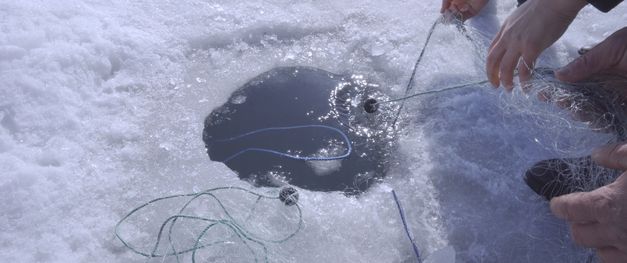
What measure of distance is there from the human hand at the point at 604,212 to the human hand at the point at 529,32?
325 mm

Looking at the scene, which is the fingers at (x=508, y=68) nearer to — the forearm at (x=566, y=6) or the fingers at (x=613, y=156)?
the forearm at (x=566, y=6)

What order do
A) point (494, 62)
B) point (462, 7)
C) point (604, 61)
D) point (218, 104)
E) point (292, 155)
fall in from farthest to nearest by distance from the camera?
point (462, 7) → point (218, 104) → point (292, 155) → point (494, 62) → point (604, 61)

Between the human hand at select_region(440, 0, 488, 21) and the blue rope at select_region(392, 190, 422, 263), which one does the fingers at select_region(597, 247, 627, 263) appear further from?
the human hand at select_region(440, 0, 488, 21)

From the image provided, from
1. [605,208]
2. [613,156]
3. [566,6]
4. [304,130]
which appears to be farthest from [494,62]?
[304,130]

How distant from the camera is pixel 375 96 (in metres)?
1.81

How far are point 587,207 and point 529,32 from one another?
519mm

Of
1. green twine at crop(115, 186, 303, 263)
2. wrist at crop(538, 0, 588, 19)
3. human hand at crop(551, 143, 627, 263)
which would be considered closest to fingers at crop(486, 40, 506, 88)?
wrist at crop(538, 0, 588, 19)

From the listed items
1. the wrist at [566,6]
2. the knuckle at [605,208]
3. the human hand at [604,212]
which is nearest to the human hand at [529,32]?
the wrist at [566,6]

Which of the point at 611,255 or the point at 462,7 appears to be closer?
the point at 611,255

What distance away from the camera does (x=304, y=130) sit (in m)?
1.71

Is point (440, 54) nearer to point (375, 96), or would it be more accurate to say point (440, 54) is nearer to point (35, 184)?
point (375, 96)

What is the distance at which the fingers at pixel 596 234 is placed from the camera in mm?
1071

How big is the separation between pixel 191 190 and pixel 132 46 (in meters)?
0.67

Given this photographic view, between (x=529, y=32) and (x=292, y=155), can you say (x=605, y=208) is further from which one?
(x=292, y=155)
